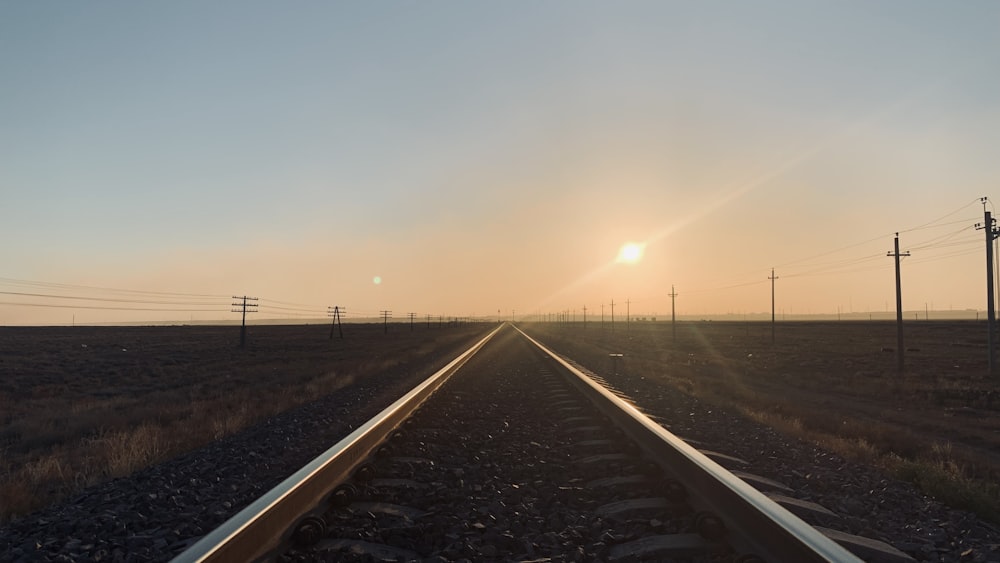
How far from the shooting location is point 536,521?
155 inches

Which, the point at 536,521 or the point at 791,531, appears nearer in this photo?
the point at 791,531

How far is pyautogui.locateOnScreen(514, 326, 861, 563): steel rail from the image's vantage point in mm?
2734

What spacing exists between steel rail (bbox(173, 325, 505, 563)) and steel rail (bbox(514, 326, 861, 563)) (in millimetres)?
2734

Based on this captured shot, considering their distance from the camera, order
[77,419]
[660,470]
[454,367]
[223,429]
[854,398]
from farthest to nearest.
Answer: [854,398]
[454,367]
[77,419]
[223,429]
[660,470]

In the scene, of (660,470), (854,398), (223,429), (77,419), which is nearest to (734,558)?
(660,470)

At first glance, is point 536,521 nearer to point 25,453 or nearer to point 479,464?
point 479,464

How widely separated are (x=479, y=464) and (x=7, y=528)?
384 centimetres

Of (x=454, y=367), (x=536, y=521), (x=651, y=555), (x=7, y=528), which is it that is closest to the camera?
(x=651, y=555)

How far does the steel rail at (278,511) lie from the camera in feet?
9.21

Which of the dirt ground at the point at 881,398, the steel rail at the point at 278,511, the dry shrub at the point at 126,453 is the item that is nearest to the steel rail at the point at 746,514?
the steel rail at the point at 278,511

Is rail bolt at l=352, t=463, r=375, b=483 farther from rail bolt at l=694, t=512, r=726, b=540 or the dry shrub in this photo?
the dry shrub

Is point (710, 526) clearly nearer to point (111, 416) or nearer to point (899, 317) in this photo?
point (111, 416)

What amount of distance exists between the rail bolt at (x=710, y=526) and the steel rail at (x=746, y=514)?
5cm

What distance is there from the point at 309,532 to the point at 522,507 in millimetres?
1593
